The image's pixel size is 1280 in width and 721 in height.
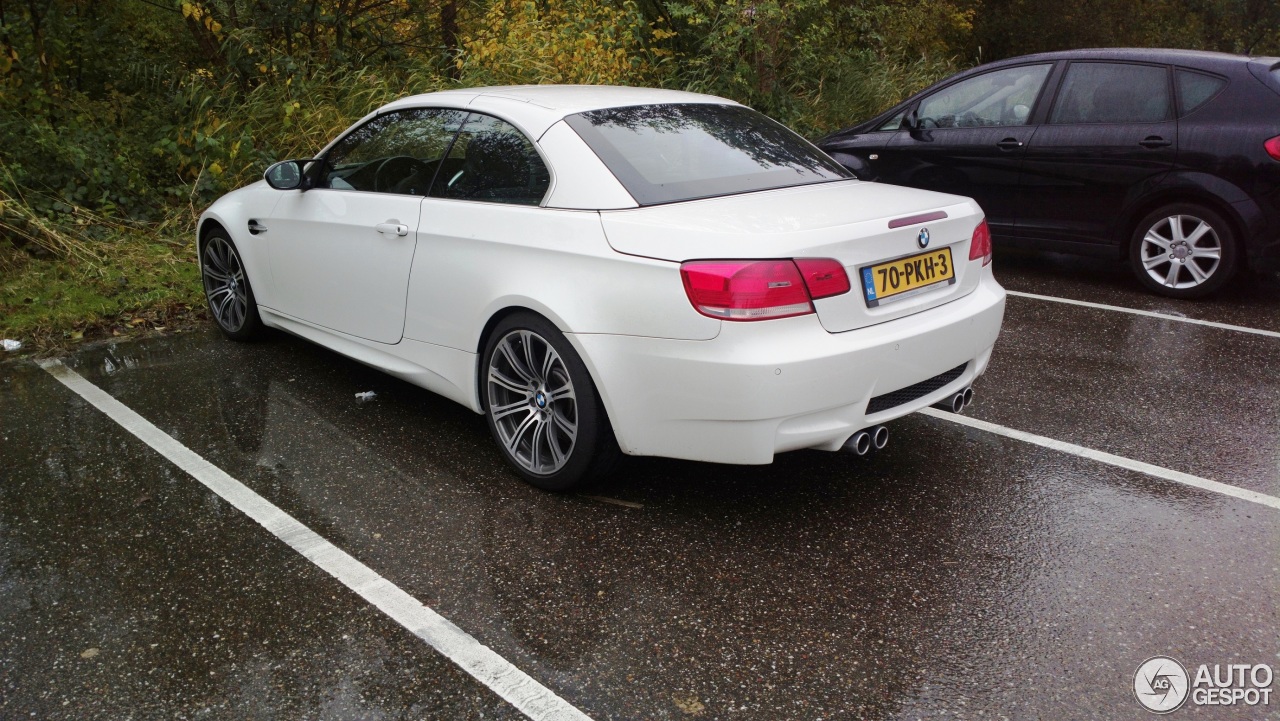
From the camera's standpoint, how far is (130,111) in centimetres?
954

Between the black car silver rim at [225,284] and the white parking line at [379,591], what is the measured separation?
1.20 metres

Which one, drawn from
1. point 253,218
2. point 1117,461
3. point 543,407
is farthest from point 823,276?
point 253,218

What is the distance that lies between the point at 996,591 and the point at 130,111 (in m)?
9.05

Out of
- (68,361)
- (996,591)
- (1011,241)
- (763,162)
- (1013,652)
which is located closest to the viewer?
(1013,652)

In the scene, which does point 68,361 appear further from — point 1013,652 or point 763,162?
point 1013,652

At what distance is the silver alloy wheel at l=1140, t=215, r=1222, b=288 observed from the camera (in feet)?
22.7

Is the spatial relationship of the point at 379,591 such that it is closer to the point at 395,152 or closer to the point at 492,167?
the point at 492,167

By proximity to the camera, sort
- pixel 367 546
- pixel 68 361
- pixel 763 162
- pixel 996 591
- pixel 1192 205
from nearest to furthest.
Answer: pixel 996 591, pixel 367 546, pixel 763 162, pixel 68 361, pixel 1192 205

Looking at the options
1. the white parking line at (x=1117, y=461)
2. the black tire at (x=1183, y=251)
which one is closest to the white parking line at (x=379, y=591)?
the white parking line at (x=1117, y=461)

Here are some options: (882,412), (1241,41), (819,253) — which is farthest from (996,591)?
(1241,41)

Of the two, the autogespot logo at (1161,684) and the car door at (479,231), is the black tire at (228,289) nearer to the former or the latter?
the car door at (479,231)

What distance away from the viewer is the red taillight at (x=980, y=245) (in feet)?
13.5

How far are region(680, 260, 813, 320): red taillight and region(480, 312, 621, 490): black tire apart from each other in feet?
1.90

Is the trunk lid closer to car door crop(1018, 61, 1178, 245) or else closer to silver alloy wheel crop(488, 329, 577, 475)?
silver alloy wheel crop(488, 329, 577, 475)
